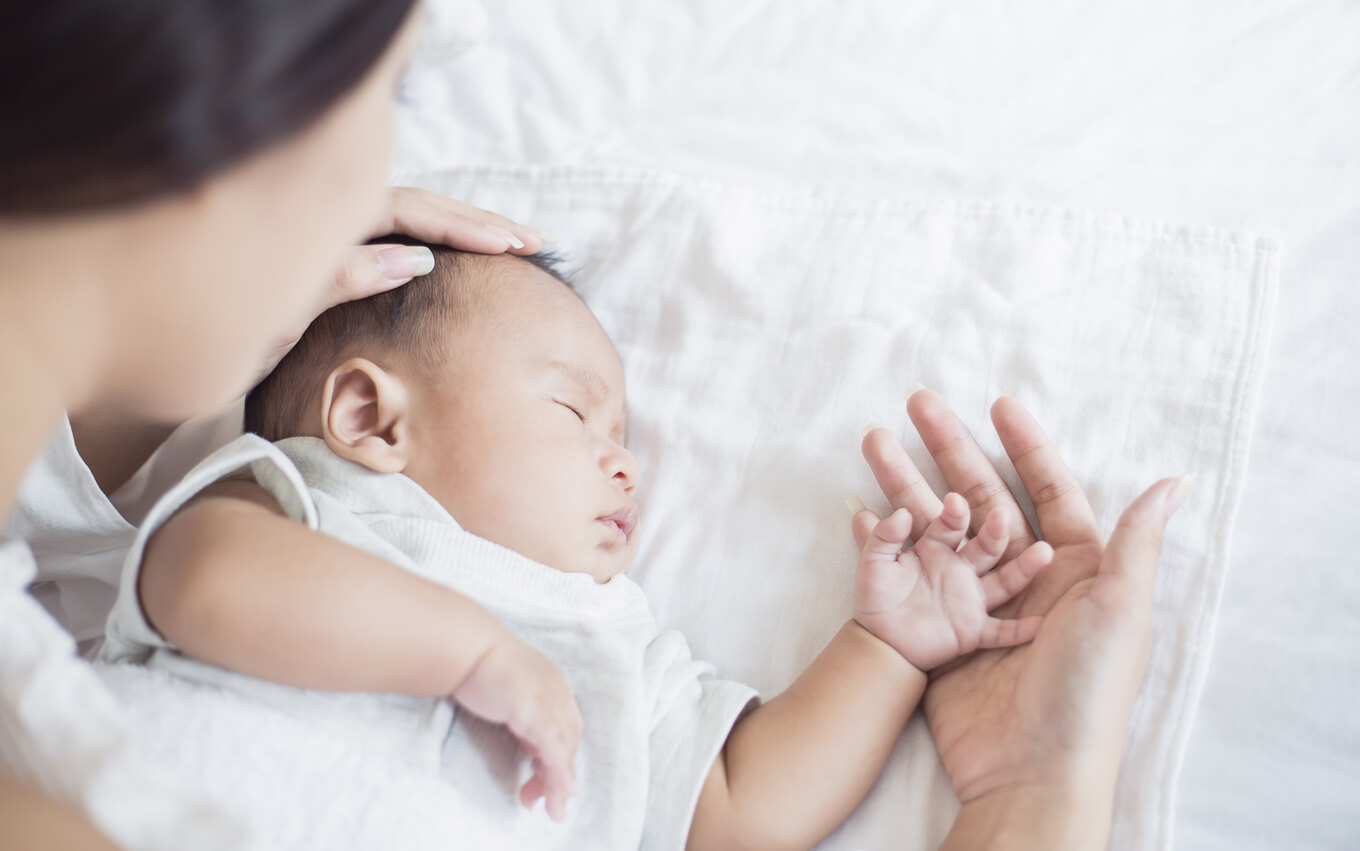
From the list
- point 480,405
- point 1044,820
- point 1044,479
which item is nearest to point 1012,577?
point 1044,479

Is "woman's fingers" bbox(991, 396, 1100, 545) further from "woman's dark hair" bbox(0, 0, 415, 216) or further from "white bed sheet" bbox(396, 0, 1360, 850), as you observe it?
"woman's dark hair" bbox(0, 0, 415, 216)

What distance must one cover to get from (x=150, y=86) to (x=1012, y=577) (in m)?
0.82

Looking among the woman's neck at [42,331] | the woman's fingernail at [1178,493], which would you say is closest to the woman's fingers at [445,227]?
the woman's neck at [42,331]

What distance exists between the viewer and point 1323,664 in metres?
0.92

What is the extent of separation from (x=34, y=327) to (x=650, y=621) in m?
0.67

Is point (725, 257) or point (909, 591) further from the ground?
point (725, 257)

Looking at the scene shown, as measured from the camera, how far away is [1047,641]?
881 mm

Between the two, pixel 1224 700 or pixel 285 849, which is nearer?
pixel 285 849

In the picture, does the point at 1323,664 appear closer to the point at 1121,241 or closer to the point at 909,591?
the point at 909,591

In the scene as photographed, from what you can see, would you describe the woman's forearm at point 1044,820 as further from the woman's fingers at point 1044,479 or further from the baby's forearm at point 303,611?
the baby's forearm at point 303,611

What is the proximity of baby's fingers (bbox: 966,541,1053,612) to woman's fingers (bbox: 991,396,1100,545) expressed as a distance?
0.04 metres

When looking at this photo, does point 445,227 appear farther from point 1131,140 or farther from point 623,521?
point 1131,140

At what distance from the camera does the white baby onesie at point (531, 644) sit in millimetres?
Result: 848

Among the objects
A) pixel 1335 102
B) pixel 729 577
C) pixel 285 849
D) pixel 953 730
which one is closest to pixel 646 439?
pixel 729 577
